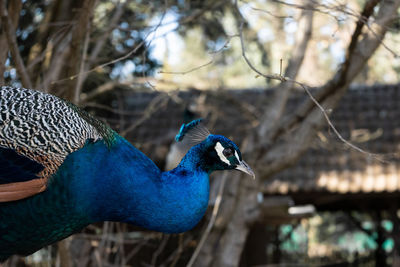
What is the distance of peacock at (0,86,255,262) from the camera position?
6.04 ft

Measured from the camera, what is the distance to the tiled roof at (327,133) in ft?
22.3

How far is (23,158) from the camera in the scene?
1847mm

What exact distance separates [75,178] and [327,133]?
5.68 meters

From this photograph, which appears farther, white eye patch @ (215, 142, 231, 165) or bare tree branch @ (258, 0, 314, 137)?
bare tree branch @ (258, 0, 314, 137)

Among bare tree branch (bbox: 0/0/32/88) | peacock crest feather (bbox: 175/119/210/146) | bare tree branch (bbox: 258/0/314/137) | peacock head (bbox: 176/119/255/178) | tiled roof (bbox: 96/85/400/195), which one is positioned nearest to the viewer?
peacock head (bbox: 176/119/255/178)

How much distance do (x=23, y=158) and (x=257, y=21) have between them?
10.8 meters

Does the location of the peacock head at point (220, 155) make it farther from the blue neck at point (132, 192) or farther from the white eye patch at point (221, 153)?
the blue neck at point (132, 192)

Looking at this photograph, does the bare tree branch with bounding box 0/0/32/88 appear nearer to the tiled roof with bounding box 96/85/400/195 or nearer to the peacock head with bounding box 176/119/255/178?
the peacock head with bounding box 176/119/255/178

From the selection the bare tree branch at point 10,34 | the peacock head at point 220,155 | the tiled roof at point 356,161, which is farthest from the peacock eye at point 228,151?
the tiled roof at point 356,161

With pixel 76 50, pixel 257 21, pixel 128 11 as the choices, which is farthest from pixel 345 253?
pixel 76 50

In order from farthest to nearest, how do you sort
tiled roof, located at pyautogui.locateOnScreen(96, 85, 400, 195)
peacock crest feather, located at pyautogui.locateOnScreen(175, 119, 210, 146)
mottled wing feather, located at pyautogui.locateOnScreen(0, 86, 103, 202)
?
1. tiled roof, located at pyautogui.locateOnScreen(96, 85, 400, 195)
2. peacock crest feather, located at pyautogui.locateOnScreen(175, 119, 210, 146)
3. mottled wing feather, located at pyautogui.locateOnScreen(0, 86, 103, 202)

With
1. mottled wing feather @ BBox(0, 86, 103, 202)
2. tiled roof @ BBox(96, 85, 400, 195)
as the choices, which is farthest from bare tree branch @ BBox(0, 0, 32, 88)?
tiled roof @ BBox(96, 85, 400, 195)

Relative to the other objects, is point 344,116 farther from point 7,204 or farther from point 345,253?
point 7,204

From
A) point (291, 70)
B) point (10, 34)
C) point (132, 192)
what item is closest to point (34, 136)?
point (132, 192)
